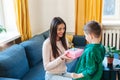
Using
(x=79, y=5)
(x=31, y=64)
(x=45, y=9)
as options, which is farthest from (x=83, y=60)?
(x=45, y=9)

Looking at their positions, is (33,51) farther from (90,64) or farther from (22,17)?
(90,64)

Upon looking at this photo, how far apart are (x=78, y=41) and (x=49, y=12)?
888 millimetres

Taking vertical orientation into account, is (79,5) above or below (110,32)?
above

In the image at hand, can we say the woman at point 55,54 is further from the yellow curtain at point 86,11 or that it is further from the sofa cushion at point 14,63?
the yellow curtain at point 86,11

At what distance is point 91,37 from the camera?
158 centimetres

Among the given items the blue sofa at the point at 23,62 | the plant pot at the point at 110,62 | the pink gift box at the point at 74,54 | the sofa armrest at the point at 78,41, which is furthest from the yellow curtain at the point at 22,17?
the pink gift box at the point at 74,54

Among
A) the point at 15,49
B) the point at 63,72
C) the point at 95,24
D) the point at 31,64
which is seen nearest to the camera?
the point at 95,24

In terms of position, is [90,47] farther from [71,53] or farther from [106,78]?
[106,78]

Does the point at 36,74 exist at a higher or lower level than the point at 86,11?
lower

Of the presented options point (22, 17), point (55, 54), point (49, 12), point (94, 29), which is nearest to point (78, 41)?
point (49, 12)

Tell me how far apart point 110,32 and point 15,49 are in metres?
2.10

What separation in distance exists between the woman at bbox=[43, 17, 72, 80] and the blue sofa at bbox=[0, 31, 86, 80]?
474 millimetres

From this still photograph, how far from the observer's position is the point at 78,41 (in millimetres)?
3898

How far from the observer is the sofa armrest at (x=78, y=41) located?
388 cm
